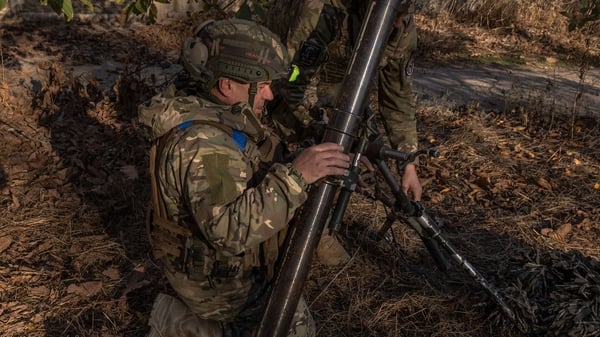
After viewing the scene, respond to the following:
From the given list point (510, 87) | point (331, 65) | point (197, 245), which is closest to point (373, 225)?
point (331, 65)

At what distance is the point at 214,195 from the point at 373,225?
8.91ft

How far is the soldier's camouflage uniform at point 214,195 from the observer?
2.17 meters

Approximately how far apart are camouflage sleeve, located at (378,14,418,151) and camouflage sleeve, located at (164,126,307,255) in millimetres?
1719

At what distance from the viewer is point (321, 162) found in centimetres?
222

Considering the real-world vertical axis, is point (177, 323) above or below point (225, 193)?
below

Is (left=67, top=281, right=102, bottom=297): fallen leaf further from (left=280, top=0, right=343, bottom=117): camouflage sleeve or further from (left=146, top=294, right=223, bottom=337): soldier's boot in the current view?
(left=280, top=0, right=343, bottom=117): camouflage sleeve

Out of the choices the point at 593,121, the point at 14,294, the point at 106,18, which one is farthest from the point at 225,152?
the point at 106,18

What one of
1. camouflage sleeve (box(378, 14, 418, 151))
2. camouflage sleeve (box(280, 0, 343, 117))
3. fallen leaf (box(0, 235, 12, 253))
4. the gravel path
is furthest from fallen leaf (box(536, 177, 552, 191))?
fallen leaf (box(0, 235, 12, 253))

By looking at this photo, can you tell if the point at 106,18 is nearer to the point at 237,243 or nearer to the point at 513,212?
the point at 513,212

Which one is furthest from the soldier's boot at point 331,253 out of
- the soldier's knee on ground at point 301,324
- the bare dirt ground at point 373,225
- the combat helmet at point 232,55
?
the combat helmet at point 232,55

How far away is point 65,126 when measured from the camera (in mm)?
5734

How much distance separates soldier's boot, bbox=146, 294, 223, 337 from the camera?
2.72 metres

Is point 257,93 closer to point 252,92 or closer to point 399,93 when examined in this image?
point 252,92

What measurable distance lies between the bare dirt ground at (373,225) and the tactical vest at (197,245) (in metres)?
1.30
